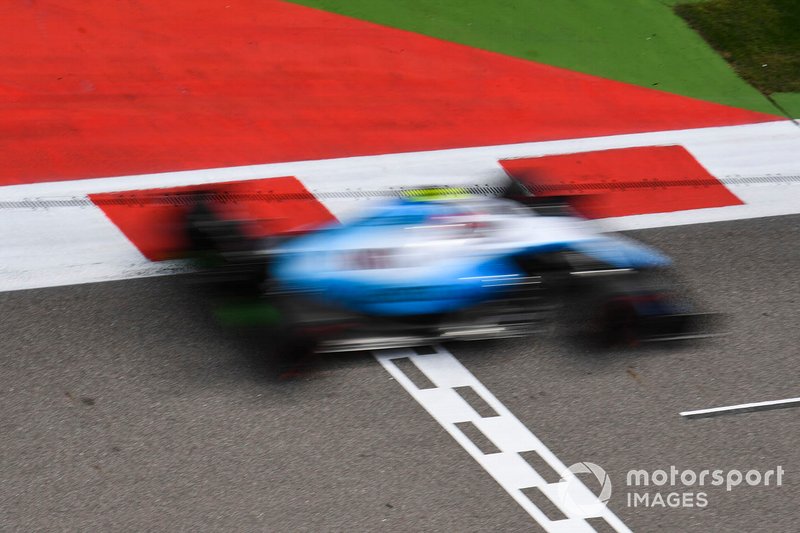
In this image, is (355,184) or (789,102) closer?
(355,184)

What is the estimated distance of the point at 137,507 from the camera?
6320 mm

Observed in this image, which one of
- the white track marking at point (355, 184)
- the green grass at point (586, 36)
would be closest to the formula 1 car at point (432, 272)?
the white track marking at point (355, 184)

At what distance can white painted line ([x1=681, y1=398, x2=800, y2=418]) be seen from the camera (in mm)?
7355

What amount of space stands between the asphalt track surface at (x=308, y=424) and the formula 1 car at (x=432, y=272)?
35cm

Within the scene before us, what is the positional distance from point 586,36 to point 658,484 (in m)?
6.07

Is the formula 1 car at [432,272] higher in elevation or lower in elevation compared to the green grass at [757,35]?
lower

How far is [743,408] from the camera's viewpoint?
7438mm

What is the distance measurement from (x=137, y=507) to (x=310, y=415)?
1.28 meters

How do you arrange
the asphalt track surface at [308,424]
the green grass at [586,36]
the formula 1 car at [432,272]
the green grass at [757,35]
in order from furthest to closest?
the green grass at [757,35], the green grass at [586,36], the formula 1 car at [432,272], the asphalt track surface at [308,424]

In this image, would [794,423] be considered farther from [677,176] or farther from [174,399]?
[174,399]

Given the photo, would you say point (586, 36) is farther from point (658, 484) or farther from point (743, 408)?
point (658, 484)

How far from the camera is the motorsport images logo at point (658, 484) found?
671 cm

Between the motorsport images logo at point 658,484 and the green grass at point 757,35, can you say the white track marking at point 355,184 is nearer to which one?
the green grass at point 757,35

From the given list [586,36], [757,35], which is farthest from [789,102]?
[586,36]
